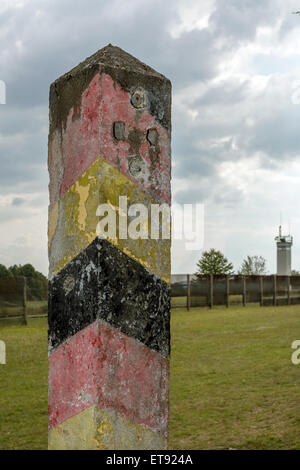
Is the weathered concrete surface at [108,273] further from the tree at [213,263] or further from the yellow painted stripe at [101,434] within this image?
the tree at [213,263]

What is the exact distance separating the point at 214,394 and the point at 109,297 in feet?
16.1

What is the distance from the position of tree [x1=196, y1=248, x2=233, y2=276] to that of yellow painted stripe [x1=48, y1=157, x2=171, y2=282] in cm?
4306

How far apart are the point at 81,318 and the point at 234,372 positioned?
20.3ft

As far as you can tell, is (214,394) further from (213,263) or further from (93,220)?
(213,263)

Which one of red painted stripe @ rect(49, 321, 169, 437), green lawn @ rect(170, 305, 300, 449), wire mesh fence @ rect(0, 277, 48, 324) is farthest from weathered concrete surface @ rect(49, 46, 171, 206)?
wire mesh fence @ rect(0, 277, 48, 324)

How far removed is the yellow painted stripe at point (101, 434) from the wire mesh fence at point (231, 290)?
61.3 feet

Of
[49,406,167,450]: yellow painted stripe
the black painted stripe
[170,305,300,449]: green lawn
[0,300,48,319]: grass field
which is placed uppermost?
the black painted stripe

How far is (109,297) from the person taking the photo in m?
1.66

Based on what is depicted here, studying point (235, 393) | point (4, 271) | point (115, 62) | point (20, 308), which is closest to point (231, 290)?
point (4, 271)

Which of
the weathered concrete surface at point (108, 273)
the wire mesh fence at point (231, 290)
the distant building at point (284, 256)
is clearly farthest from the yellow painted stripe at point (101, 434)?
the distant building at point (284, 256)

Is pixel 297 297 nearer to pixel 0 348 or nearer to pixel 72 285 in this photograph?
pixel 0 348

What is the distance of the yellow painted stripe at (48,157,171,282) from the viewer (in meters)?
1.69

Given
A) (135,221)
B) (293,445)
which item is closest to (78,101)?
(135,221)

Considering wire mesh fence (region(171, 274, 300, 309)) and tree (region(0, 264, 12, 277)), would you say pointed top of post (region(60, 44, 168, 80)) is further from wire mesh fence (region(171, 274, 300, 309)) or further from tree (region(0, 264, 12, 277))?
tree (region(0, 264, 12, 277))
